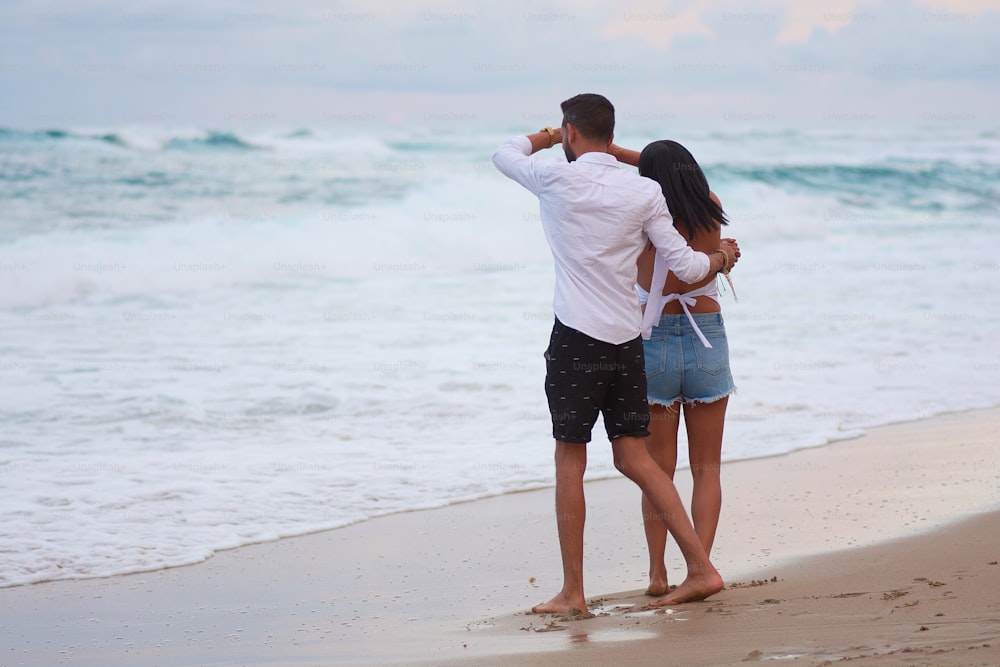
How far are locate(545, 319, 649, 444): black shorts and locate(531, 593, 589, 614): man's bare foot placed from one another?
0.52 metres

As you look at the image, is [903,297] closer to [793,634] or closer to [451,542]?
[451,542]

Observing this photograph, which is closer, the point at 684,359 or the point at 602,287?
the point at 602,287

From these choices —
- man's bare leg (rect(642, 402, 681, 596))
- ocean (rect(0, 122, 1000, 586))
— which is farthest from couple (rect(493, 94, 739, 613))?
ocean (rect(0, 122, 1000, 586))

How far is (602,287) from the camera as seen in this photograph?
349 centimetres

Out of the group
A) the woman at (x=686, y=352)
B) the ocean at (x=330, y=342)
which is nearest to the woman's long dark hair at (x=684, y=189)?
the woman at (x=686, y=352)

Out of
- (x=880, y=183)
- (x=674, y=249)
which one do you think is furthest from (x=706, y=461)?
(x=880, y=183)

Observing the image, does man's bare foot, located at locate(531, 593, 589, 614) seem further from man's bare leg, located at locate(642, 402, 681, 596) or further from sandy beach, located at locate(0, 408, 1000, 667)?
man's bare leg, located at locate(642, 402, 681, 596)

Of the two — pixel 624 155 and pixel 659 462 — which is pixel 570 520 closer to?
pixel 659 462

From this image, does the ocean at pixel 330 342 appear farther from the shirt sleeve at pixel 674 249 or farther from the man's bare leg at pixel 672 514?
the shirt sleeve at pixel 674 249

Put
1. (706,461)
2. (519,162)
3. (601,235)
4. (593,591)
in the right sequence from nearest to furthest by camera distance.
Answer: (601,235)
(519,162)
(706,461)
(593,591)

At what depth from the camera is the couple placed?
11.4 feet

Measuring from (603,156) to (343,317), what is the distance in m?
8.86

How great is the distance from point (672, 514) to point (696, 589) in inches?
10.2

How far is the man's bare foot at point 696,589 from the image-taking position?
358 centimetres
